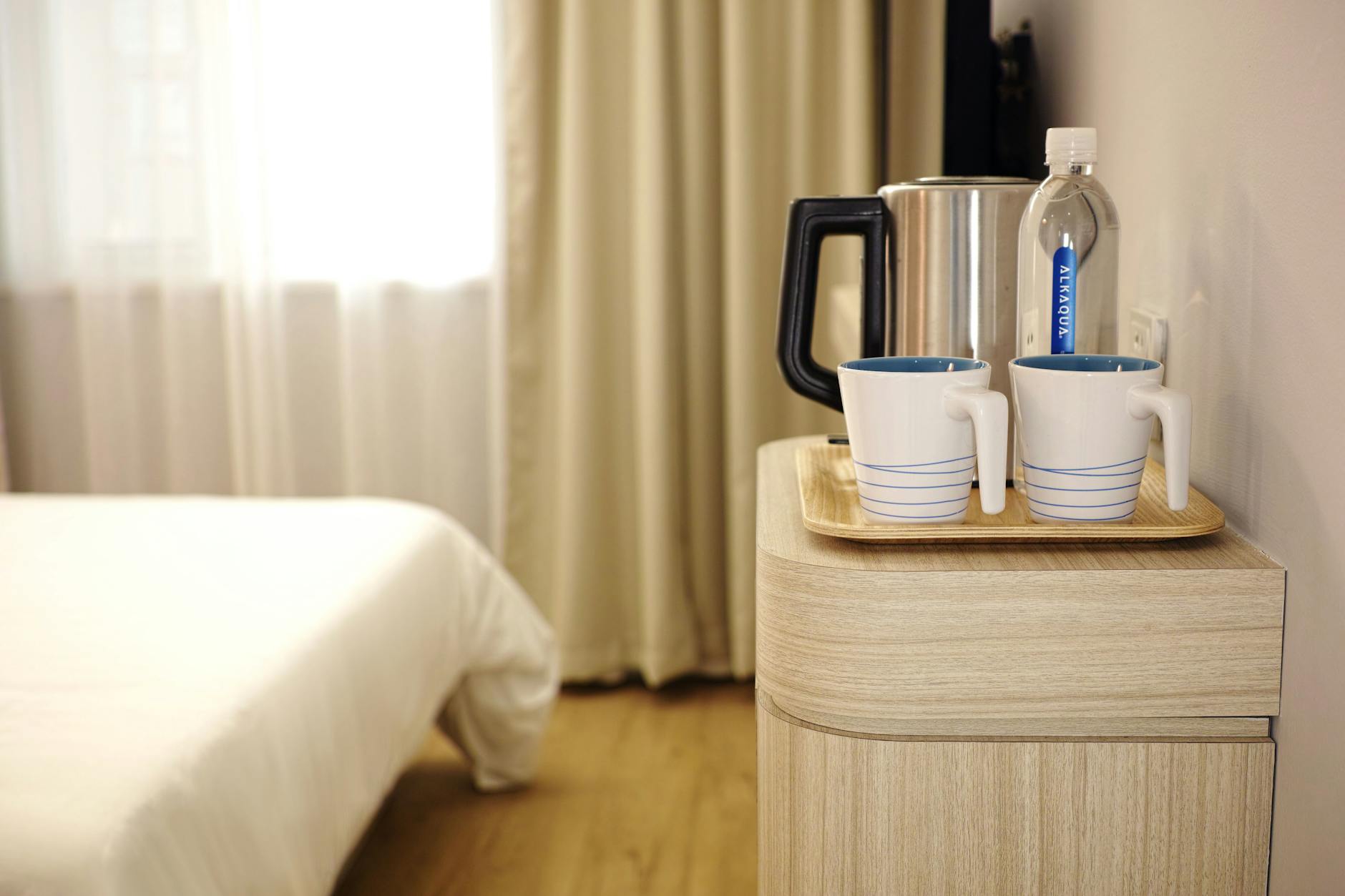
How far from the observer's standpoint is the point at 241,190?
2.84m

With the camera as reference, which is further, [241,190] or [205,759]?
[241,190]

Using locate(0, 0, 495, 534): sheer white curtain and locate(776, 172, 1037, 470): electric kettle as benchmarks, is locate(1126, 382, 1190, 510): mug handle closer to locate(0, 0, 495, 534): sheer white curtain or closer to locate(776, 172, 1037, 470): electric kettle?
locate(776, 172, 1037, 470): electric kettle

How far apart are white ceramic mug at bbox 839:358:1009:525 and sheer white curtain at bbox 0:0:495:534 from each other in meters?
2.20

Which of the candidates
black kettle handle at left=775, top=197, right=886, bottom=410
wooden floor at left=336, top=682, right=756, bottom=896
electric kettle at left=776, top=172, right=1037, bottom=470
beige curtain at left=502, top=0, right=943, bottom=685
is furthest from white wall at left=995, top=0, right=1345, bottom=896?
beige curtain at left=502, top=0, right=943, bottom=685

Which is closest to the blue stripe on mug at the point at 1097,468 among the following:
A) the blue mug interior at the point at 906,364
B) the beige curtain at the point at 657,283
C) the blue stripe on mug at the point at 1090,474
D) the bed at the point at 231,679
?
the blue stripe on mug at the point at 1090,474

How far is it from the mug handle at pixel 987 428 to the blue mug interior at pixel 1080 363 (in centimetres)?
8

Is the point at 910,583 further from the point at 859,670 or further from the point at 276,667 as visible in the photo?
the point at 276,667

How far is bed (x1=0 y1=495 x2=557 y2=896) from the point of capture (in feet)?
3.43

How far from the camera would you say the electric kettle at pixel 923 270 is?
0.89 metres

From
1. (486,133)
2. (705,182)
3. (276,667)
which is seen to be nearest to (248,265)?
(486,133)

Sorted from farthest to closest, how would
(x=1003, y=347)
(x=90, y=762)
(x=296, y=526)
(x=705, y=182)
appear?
(x=705, y=182) → (x=296, y=526) → (x=90, y=762) → (x=1003, y=347)

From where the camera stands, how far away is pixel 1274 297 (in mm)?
772

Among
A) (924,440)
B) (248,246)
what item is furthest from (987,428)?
(248,246)

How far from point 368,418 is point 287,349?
0.89 ft
